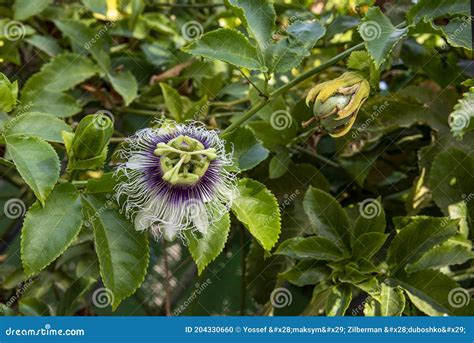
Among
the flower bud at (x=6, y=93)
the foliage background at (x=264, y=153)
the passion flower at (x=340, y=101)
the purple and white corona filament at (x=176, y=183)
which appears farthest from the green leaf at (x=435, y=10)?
the flower bud at (x=6, y=93)

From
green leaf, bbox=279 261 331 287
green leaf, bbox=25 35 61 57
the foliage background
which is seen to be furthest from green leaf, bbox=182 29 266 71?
green leaf, bbox=25 35 61 57

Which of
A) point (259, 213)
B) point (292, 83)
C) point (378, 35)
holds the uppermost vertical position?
point (378, 35)

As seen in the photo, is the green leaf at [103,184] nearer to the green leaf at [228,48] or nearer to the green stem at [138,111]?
the green leaf at [228,48]

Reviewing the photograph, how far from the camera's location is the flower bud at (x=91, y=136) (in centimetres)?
95

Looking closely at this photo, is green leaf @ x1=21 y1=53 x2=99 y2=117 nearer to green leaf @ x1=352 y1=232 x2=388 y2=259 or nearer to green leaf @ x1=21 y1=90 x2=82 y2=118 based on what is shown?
green leaf @ x1=21 y1=90 x2=82 y2=118

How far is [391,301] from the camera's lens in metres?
1.04

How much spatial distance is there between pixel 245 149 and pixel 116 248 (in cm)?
23

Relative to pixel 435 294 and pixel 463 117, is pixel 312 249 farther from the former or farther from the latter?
pixel 463 117

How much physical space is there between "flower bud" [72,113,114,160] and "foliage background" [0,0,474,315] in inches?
1.5

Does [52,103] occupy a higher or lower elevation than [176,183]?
lower

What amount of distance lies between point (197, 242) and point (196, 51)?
252 millimetres

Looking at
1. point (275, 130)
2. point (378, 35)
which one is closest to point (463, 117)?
point (378, 35)

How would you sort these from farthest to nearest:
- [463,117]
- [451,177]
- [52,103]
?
[52,103]
[451,177]
[463,117]

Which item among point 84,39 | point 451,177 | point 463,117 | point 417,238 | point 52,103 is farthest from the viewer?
point 84,39
